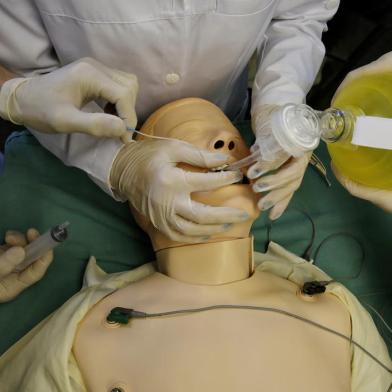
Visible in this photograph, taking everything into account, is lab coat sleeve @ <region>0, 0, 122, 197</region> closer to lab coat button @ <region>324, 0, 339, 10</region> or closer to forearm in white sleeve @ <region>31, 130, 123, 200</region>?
forearm in white sleeve @ <region>31, 130, 123, 200</region>

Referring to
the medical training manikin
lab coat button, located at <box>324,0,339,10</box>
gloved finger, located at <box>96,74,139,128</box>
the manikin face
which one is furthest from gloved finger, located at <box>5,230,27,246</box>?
lab coat button, located at <box>324,0,339,10</box>

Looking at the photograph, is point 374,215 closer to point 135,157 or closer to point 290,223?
point 290,223

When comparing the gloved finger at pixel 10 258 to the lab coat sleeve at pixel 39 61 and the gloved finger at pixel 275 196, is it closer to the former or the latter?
the lab coat sleeve at pixel 39 61

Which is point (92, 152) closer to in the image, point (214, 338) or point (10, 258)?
point (10, 258)

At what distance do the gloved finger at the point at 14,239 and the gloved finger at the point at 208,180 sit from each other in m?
0.55

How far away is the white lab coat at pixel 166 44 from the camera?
0.99m

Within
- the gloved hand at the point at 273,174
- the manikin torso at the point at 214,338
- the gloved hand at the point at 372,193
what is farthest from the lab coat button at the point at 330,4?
the manikin torso at the point at 214,338

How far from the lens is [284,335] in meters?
1.02

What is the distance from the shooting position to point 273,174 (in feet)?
3.45

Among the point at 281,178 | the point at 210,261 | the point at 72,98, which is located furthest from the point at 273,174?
the point at 72,98

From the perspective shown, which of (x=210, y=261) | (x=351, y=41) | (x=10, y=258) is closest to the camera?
(x=210, y=261)

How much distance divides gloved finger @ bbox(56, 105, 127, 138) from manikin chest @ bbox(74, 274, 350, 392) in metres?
0.37

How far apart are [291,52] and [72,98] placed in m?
0.54

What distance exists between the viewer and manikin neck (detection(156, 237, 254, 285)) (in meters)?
1.09
